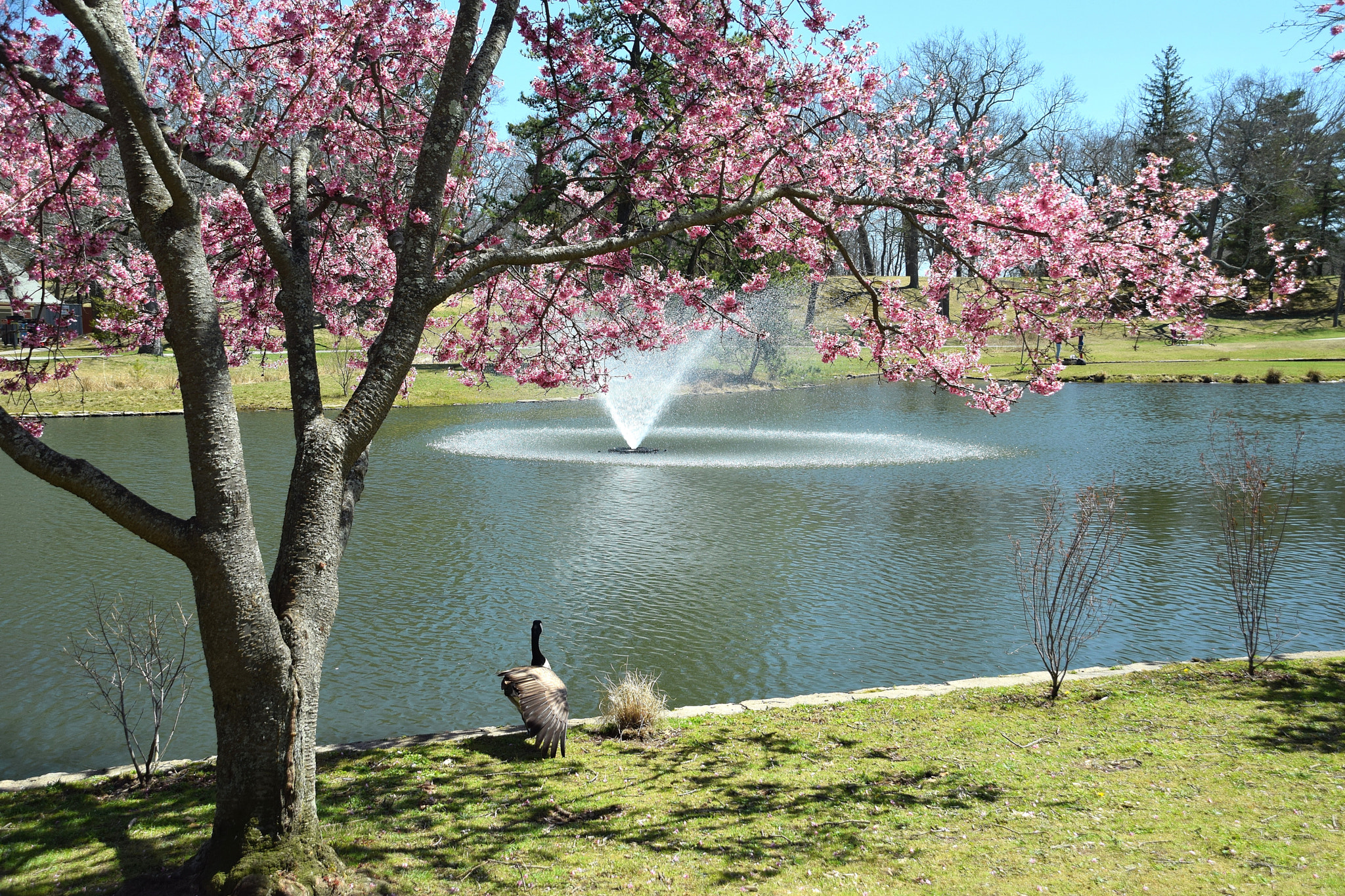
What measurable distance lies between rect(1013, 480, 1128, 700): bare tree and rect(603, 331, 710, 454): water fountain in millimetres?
12589

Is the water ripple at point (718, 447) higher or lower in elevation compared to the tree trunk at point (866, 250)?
lower

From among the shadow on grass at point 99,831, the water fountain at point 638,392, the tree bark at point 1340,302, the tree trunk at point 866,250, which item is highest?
the tree trunk at point 866,250

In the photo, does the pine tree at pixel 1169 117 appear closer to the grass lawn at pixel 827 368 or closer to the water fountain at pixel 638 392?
the grass lawn at pixel 827 368

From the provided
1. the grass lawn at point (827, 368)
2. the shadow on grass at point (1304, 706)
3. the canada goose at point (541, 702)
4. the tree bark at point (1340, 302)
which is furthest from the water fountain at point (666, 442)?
Answer: the tree bark at point (1340, 302)

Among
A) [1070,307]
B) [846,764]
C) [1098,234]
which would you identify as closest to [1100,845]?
[846,764]

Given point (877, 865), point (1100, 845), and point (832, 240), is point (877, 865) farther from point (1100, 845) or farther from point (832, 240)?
point (832, 240)

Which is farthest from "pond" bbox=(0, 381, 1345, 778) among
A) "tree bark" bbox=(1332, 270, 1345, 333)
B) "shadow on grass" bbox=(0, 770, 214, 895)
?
"tree bark" bbox=(1332, 270, 1345, 333)

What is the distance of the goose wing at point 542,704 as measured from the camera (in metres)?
5.91

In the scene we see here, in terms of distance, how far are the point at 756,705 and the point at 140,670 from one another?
182 inches

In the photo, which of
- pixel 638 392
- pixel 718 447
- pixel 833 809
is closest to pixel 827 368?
pixel 638 392

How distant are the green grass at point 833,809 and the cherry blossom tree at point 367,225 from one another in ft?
2.97

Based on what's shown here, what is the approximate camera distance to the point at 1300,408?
27.5m

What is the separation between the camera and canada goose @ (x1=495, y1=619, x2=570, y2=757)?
5910 millimetres

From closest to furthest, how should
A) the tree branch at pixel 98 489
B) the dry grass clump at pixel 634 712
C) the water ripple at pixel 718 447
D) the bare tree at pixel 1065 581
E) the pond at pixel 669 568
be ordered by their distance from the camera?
the tree branch at pixel 98 489 < the dry grass clump at pixel 634 712 < the bare tree at pixel 1065 581 < the pond at pixel 669 568 < the water ripple at pixel 718 447
